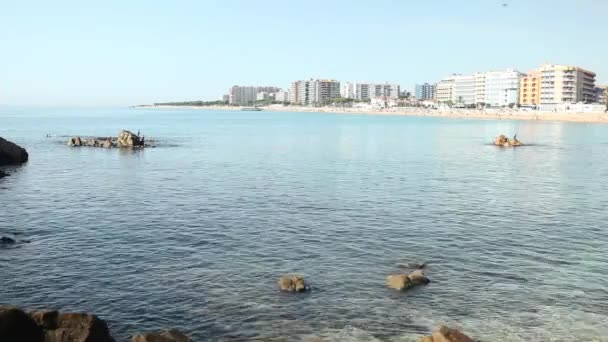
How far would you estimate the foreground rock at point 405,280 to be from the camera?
2664 cm

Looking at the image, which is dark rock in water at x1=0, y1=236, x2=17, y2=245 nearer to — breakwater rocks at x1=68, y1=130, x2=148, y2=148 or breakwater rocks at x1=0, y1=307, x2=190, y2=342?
breakwater rocks at x1=0, y1=307, x2=190, y2=342

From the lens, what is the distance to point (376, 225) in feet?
130

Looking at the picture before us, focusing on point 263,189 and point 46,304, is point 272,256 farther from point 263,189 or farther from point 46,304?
point 263,189

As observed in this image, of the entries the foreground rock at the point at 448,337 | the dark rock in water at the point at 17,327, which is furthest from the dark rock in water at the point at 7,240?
the foreground rock at the point at 448,337

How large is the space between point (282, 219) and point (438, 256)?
12.9 m

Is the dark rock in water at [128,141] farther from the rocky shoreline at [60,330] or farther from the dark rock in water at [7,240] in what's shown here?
the rocky shoreline at [60,330]

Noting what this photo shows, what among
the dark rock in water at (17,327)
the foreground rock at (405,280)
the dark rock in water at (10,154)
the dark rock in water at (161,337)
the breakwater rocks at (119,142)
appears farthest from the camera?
the breakwater rocks at (119,142)

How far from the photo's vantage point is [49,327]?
18.7 meters

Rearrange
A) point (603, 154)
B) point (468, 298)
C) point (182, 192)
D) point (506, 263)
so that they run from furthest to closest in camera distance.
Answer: point (603, 154), point (182, 192), point (506, 263), point (468, 298)

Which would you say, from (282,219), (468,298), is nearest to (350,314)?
(468,298)

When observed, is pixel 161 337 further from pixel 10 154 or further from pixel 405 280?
pixel 10 154

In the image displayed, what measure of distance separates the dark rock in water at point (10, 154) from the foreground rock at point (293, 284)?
59366mm

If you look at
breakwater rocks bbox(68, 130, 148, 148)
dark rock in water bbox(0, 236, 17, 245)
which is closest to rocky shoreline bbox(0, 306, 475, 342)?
dark rock in water bbox(0, 236, 17, 245)

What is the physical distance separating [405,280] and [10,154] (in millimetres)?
63838
